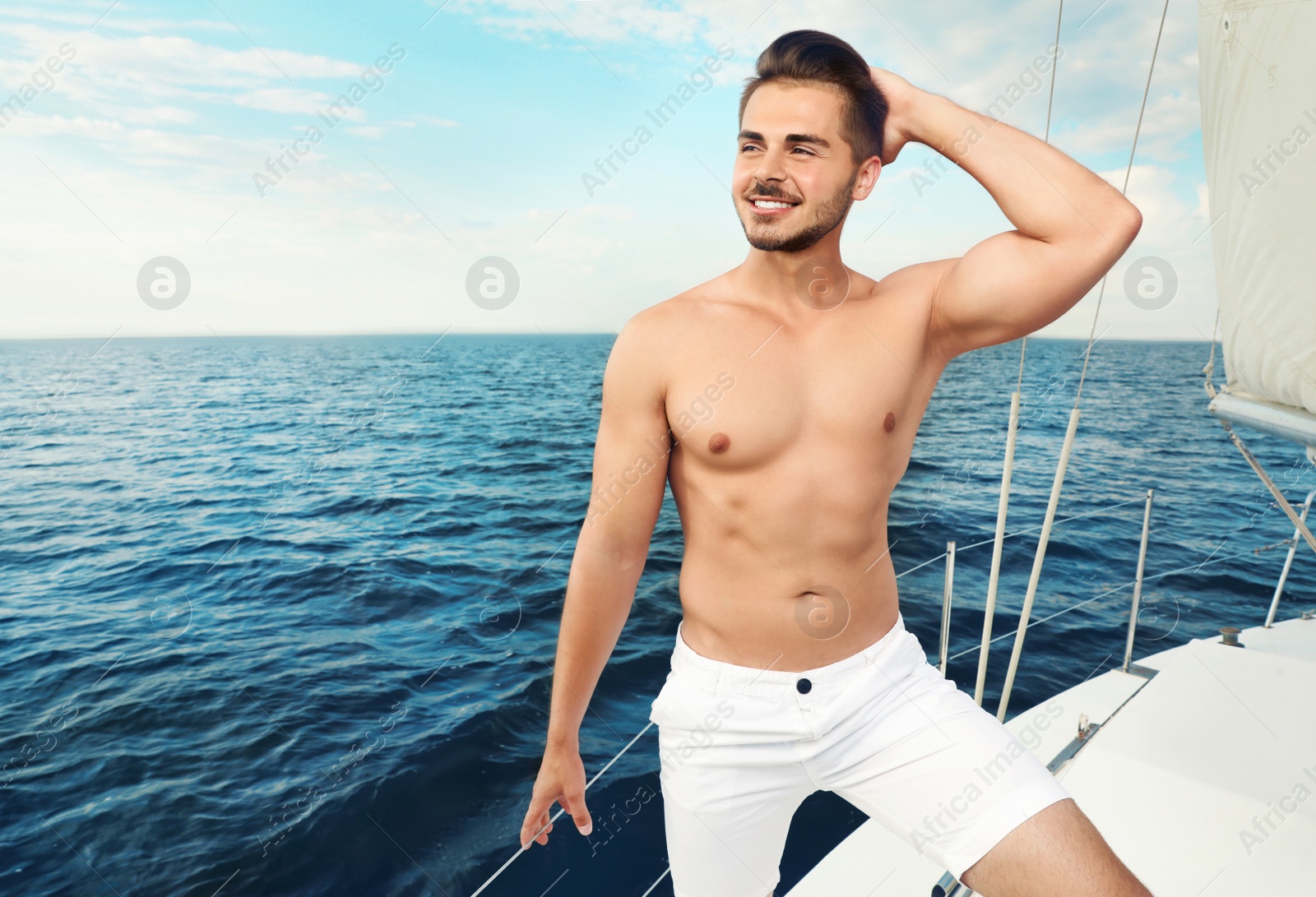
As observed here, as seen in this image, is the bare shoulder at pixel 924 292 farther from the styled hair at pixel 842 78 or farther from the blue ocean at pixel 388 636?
the blue ocean at pixel 388 636

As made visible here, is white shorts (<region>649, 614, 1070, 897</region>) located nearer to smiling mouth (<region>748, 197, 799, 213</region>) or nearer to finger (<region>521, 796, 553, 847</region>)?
finger (<region>521, 796, 553, 847</region>)

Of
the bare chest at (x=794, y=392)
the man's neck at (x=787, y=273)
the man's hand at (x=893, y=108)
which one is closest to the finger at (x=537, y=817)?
the bare chest at (x=794, y=392)

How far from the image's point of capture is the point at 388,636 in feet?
22.3

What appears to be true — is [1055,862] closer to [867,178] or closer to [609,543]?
[609,543]

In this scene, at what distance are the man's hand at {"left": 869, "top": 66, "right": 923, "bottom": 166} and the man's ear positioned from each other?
24mm

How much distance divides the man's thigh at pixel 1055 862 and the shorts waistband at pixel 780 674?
456 millimetres

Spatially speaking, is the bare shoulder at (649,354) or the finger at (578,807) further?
the finger at (578,807)

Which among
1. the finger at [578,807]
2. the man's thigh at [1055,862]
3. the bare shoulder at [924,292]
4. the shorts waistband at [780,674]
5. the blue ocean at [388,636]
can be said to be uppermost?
the bare shoulder at [924,292]

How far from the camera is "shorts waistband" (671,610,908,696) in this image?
1742 millimetres

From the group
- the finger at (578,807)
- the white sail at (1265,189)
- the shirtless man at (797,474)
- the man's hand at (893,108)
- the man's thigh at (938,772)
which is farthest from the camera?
the white sail at (1265,189)

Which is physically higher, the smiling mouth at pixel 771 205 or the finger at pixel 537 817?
the smiling mouth at pixel 771 205

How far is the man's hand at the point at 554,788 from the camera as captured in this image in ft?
6.32

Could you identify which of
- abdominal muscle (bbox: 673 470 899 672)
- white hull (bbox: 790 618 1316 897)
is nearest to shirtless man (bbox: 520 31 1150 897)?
abdominal muscle (bbox: 673 470 899 672)

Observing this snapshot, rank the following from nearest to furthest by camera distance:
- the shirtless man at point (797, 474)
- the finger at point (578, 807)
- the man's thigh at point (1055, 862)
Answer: the man's thigh at point (1055, 862)
the shirtless man at point (797, 474)
the finger at point (578, 807)
